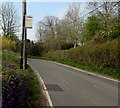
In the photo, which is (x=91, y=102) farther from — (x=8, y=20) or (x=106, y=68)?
(x=8, y=20)

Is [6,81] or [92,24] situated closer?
[6,81]

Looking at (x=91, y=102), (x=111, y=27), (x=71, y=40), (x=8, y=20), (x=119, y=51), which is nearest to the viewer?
(x=91, y=102)

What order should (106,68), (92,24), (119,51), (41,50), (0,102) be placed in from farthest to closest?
(41,50)
(92,24)
(106,68)
(119,51)
(0,102)

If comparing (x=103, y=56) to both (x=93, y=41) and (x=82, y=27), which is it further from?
(x=82, y=27)

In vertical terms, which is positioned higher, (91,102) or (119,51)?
(119,51)

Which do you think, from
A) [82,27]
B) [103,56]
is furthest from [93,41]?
[82,27]

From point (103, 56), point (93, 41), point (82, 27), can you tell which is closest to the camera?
point (103, 56)

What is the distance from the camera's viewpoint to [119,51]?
12422mm

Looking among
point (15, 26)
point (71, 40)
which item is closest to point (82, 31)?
point (71, 40)

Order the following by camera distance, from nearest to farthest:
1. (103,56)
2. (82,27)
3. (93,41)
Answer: (103,56) < (93,41) < (82,27)

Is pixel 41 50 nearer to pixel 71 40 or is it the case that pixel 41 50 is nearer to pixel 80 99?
pixel 71 40

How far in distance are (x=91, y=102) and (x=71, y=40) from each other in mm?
33880

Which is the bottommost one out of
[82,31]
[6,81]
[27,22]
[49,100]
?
[49,100]

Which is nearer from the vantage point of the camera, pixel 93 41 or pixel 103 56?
pixel 103 56
